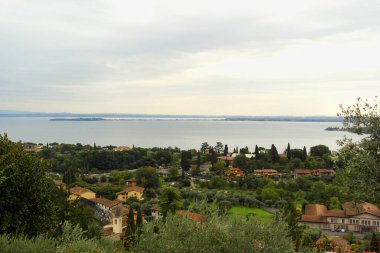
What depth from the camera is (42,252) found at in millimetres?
7262

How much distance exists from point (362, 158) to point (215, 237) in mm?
4943

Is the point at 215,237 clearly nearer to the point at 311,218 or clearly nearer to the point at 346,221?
the point at 311,218

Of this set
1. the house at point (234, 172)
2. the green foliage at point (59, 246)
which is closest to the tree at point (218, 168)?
the house at point (234, 172)

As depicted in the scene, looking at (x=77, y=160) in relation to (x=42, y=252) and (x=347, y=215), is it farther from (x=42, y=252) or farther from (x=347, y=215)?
(x=42, y=252)

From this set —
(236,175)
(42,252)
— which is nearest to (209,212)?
(42,252)

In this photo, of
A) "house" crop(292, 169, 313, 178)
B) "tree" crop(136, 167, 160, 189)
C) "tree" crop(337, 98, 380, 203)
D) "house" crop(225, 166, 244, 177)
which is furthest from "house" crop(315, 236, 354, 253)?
"house" crop(225, 166, 244, 177)

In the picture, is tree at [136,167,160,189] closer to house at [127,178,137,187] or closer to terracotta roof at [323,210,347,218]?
house at [127,178,137,187]

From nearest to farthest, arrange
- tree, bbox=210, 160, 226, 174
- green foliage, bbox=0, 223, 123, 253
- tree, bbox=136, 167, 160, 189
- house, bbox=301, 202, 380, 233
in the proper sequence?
green foliage, bbox=0, 223, 123, 253 < house, bbox=301, 202, 380, 233 < tree, bbox=136, 167, 160, 189 < tree, bbox=210, 160, 226, 174

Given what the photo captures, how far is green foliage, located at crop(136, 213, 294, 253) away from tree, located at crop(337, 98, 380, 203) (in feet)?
11.9

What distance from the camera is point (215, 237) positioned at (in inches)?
282

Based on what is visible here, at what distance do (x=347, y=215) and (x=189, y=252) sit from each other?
37.3 m

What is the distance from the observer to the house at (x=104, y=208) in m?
40.5

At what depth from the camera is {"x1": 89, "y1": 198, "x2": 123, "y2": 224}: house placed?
133 ft

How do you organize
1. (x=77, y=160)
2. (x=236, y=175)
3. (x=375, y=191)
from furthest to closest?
(x=77, y=160)
(x=236, y=175)
(x=375, y=191)
